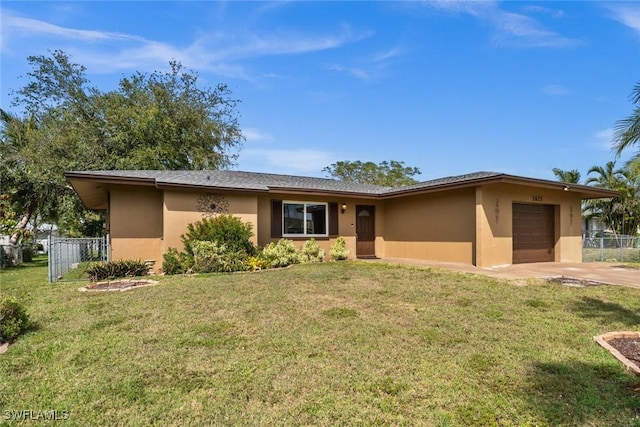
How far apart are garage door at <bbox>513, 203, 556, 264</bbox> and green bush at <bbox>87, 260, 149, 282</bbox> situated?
1172 cm

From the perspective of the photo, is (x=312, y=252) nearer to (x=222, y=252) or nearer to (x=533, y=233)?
(x=222, y=252)

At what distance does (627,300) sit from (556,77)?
32.2ft

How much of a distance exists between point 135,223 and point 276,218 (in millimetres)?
4513

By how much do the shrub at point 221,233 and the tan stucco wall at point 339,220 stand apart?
152cm

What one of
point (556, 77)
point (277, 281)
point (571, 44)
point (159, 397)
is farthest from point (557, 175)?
point (159, 397)

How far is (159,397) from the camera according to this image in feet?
10.2

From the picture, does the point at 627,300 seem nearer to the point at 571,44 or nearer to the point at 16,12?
the point at 571,44

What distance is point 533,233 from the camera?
12.8 meters

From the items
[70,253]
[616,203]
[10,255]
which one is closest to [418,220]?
[70,253]

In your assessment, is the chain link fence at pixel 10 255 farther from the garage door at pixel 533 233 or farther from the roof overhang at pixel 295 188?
the garage door at pixel 533 233

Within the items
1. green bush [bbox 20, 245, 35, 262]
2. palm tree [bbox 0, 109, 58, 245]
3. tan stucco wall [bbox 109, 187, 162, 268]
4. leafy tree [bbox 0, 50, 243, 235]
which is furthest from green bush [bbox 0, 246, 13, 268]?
tan stucco wall [bbox 109, 187, 162, 268]

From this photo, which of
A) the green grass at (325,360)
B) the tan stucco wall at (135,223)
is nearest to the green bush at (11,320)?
the green grass at (325,360)

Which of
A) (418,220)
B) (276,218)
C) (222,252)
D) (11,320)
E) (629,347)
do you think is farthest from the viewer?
(418,220)

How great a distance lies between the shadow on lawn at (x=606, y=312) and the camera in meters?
5.27
